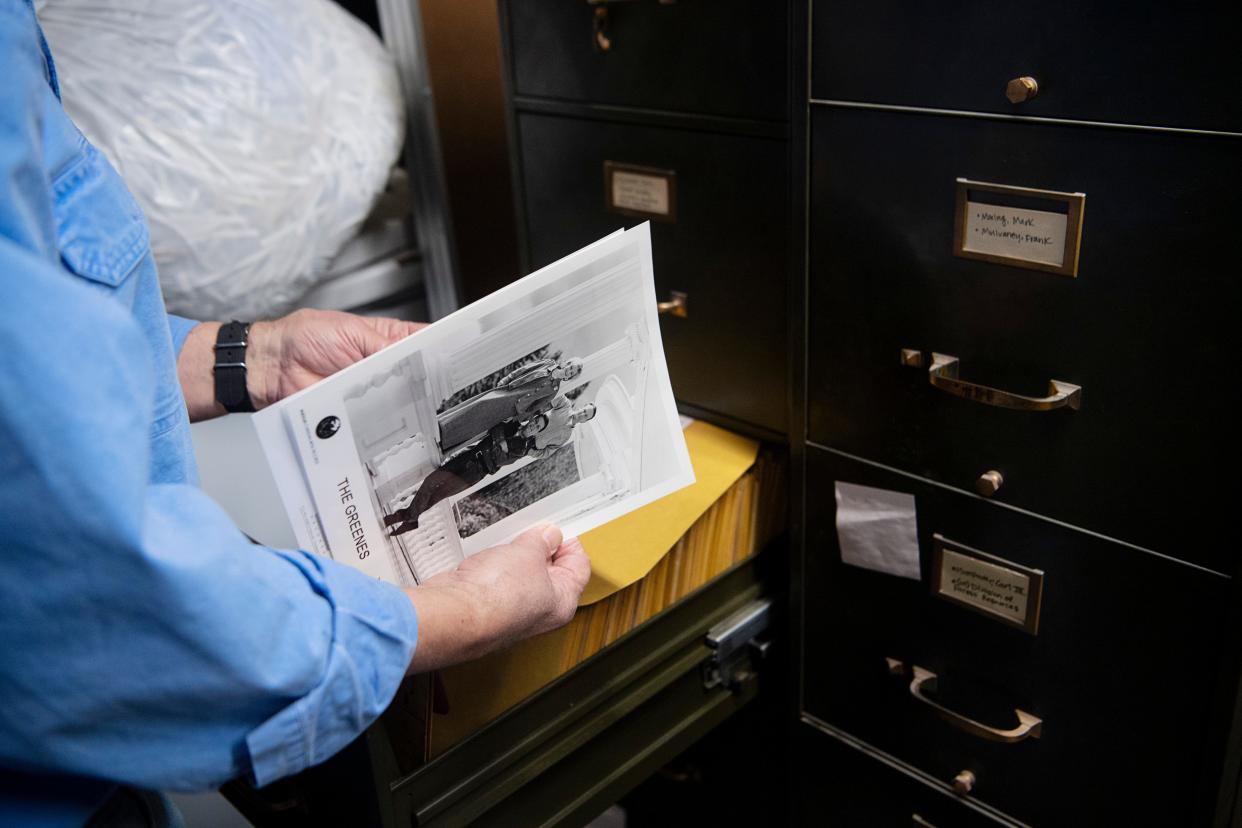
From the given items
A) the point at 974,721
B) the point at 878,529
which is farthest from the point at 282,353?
the point at 974,721

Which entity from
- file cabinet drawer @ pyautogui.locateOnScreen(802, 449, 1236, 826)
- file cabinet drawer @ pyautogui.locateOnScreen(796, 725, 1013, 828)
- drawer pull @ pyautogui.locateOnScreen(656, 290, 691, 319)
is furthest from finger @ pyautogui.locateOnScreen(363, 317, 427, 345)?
file cabinet drawer @ pyautogui.locateOnScreen(796, 725, 1013, 828)

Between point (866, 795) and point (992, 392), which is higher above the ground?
point (992, 392)

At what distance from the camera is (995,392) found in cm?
84

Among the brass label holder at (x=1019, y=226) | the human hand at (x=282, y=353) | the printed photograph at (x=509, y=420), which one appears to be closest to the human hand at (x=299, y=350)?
the human hand at (x=282, y=353)

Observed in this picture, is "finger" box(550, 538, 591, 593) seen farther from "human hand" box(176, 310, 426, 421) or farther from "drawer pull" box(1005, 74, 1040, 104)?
"drawer pull" box(1005, 74, 1040, 104)

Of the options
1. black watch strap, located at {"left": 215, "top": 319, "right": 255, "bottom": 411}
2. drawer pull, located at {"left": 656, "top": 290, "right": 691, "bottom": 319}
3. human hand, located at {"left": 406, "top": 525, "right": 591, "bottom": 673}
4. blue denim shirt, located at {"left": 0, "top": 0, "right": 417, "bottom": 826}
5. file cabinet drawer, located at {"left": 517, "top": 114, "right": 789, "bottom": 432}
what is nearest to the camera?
blue denim shirt, located at {"left": 0, "top": 0, "right": 417, "bottom": 826}

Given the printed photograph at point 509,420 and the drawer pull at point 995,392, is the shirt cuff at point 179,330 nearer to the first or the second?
the printed photograph at point 509,420

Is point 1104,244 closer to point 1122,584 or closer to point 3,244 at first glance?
point 1122,584

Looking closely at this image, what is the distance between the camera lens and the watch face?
28.6 inches

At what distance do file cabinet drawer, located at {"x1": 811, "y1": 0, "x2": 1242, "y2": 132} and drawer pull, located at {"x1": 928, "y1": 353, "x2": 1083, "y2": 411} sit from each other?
0.65 feet

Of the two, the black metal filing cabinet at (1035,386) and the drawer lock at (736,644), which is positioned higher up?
the black metal filing cabinet at (1035,386)

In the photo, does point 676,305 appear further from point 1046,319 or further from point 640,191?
point 1046,319

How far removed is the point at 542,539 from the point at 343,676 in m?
0.25

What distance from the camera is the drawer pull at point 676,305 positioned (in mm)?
1084
